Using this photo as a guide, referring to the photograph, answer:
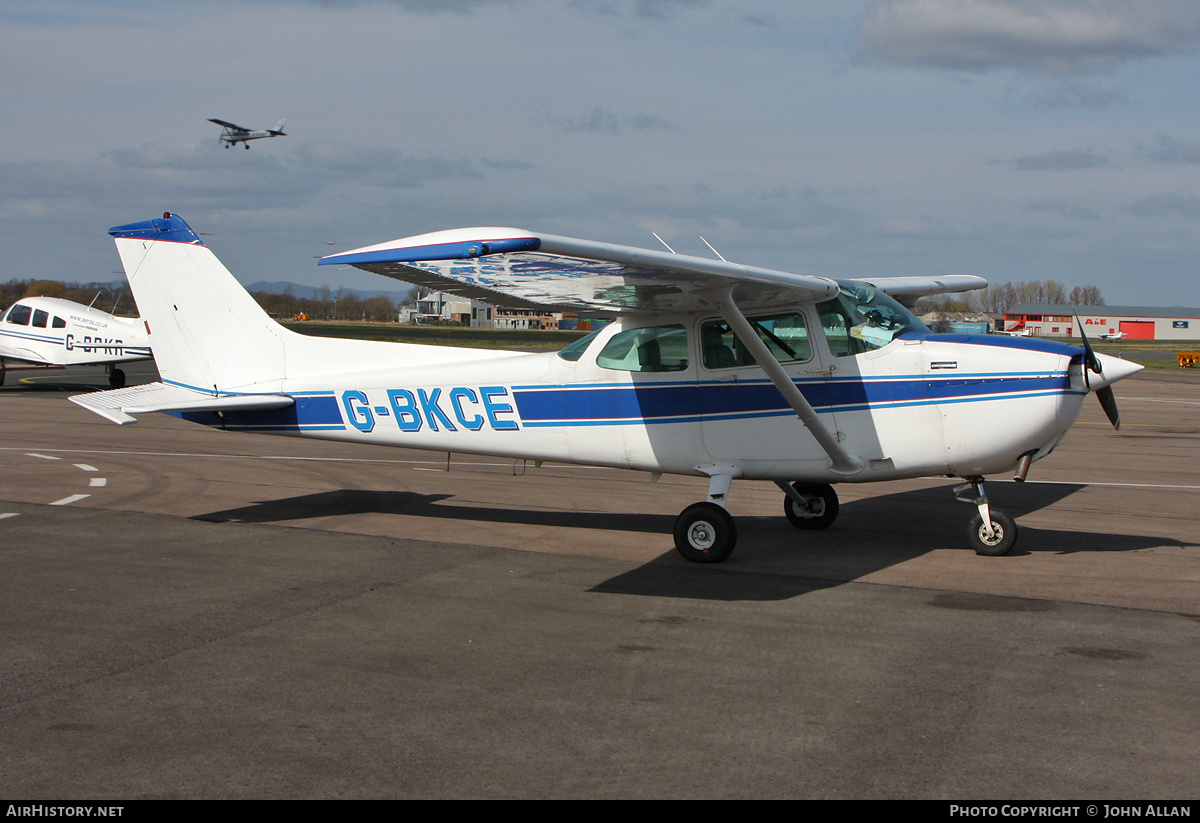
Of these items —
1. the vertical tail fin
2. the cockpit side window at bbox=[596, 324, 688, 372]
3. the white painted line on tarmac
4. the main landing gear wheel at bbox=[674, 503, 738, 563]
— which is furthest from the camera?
the white painted line on tarmac

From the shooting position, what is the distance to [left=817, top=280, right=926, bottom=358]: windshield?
812cm

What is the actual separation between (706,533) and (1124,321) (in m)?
151

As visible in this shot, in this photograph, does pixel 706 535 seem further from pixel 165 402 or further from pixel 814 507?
pixel 165 402

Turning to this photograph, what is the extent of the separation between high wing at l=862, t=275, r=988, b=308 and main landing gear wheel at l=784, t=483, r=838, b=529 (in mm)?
2369

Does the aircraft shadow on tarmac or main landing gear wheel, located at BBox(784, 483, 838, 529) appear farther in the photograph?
main landing gear wheel, located at BBox(784, 483, 838, 529)

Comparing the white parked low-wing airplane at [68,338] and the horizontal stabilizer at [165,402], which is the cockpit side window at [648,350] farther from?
the white parked low-wing airplane at [68,338]

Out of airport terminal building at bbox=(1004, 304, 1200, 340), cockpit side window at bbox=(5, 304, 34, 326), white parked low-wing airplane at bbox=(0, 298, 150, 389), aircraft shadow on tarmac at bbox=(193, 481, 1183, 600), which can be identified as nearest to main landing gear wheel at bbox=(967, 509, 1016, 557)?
aircraft shadow on tarmac at bbox=(193, 481, 1183, 600)

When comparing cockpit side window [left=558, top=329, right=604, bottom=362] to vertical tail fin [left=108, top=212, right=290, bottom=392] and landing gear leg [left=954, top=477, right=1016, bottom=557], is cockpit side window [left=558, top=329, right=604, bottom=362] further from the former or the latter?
landing gear leg [left=954, top=477, right=1016, bottom=557]

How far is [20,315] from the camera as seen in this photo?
2841 centimetres

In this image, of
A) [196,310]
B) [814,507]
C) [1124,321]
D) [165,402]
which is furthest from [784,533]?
[1124,321]

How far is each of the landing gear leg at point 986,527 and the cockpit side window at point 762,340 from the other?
5.93 ft

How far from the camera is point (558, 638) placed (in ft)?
19.6

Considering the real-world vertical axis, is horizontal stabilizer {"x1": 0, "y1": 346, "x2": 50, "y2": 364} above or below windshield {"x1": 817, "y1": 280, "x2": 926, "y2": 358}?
above
